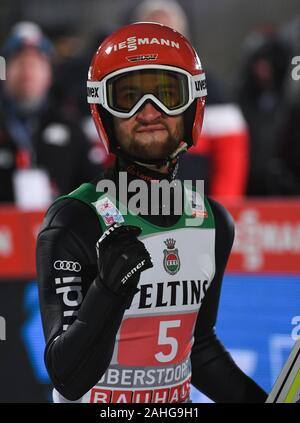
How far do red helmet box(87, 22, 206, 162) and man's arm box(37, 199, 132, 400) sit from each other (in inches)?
11.1

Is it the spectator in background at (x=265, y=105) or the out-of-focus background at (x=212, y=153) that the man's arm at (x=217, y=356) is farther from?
the spectator in background at (x=265, y=105)

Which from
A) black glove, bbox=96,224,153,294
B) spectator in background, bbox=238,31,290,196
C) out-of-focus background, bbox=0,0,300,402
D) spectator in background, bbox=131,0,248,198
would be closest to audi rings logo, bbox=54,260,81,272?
black glove, bbox=96,224,153,294

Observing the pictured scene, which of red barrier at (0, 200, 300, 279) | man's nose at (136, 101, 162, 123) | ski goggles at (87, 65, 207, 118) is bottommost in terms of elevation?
red barrier at (0, 200, 300, 279)

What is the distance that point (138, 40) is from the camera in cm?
295

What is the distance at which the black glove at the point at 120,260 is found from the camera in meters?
2.62

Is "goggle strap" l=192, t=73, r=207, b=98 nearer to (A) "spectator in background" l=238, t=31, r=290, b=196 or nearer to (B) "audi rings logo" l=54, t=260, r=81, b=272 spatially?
(B) "audi rings logo" l=54, t=260, r=81, b=272

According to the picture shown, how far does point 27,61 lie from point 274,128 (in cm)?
189

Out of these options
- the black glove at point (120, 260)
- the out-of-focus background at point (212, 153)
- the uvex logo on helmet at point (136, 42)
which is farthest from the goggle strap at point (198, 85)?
the black glove at point (120, 260)

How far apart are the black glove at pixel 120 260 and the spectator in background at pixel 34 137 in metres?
3.25

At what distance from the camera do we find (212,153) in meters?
6.28

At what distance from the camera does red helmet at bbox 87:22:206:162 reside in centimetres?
292

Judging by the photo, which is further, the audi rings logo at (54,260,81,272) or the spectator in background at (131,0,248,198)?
the spectator in background at (131,0,248,198)

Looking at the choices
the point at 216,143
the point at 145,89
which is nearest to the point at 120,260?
the point at 145,89

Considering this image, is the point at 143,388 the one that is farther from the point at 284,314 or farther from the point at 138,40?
the point at 284,314
